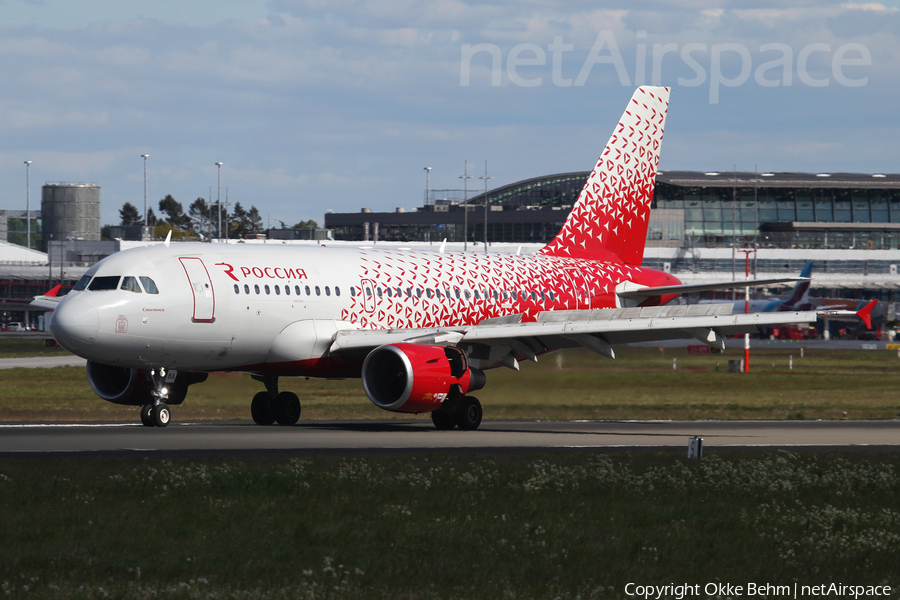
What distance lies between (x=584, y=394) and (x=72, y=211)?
557ft

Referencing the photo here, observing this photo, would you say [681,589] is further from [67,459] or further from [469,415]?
[469,415]

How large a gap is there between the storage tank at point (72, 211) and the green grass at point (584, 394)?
138 meters

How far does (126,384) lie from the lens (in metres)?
31.4

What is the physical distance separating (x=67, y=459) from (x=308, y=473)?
491 cm

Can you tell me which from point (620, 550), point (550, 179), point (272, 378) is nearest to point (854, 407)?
point (272, 378)

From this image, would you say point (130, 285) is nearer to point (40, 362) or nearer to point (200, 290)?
point (200, 290)

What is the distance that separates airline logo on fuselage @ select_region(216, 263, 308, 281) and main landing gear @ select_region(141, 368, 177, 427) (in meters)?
2.94

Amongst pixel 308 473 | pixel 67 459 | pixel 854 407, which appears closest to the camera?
pixel 308 473

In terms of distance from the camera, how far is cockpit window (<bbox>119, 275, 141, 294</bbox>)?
2830 cm

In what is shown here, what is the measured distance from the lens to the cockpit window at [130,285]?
28297 millimetres

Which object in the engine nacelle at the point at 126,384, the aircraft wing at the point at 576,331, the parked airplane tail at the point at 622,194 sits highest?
the parked airplane tail at the point at 622,194

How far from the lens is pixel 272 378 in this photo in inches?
1272

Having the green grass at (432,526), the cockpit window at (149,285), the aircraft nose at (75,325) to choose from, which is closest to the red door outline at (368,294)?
the cockpit window at (149,285)

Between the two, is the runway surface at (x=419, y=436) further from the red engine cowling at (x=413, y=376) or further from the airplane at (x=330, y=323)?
the airplane at (x=330, y=323)
